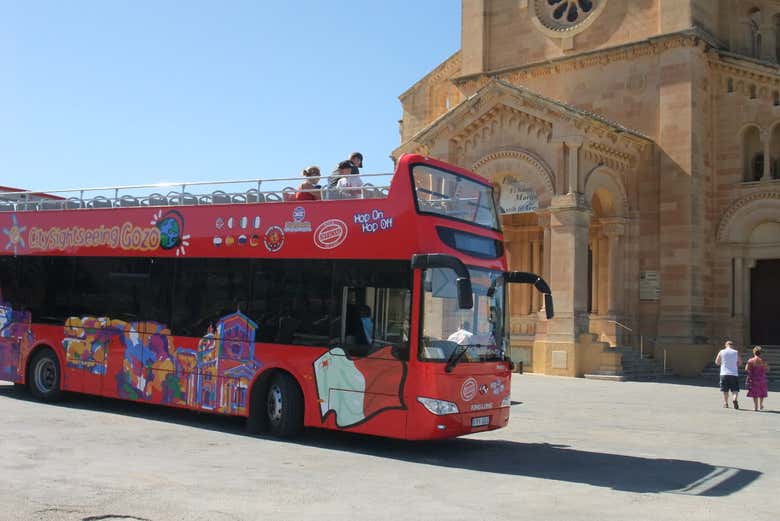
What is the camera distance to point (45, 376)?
1498 cm

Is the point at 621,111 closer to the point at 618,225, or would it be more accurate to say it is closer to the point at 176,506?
the point at 618,225

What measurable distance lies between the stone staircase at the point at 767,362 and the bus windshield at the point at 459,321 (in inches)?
668

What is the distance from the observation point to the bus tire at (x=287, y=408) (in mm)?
11461

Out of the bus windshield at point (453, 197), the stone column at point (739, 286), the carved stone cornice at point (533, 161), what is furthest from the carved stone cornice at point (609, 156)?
the bus windshield at point (453, 197)

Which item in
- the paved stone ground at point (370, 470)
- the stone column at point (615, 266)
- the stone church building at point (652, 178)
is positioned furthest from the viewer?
the stone column at point (615, 266)

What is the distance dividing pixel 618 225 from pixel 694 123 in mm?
4147

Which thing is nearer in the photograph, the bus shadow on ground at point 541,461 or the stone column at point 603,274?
the bus shadow on ground at point 541,461

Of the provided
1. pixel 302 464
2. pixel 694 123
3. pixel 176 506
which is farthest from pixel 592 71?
pixel 176 506

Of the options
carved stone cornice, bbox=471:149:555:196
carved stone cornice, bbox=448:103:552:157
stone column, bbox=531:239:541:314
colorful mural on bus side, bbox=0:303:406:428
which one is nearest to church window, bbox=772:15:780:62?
carved stone cornice, bbox=448:103:552:157

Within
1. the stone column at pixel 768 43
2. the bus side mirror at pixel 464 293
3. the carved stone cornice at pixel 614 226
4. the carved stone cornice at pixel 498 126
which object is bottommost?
the bus side mirror at pixel 464 293

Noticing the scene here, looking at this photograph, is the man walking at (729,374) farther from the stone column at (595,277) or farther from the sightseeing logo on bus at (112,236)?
the sightseeing logo on bus at (112,236)

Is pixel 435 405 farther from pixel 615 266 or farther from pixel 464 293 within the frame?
pixel 615 266

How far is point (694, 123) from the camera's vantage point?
2758cm

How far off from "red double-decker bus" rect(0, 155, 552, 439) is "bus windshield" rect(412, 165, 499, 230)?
0.9 inches
